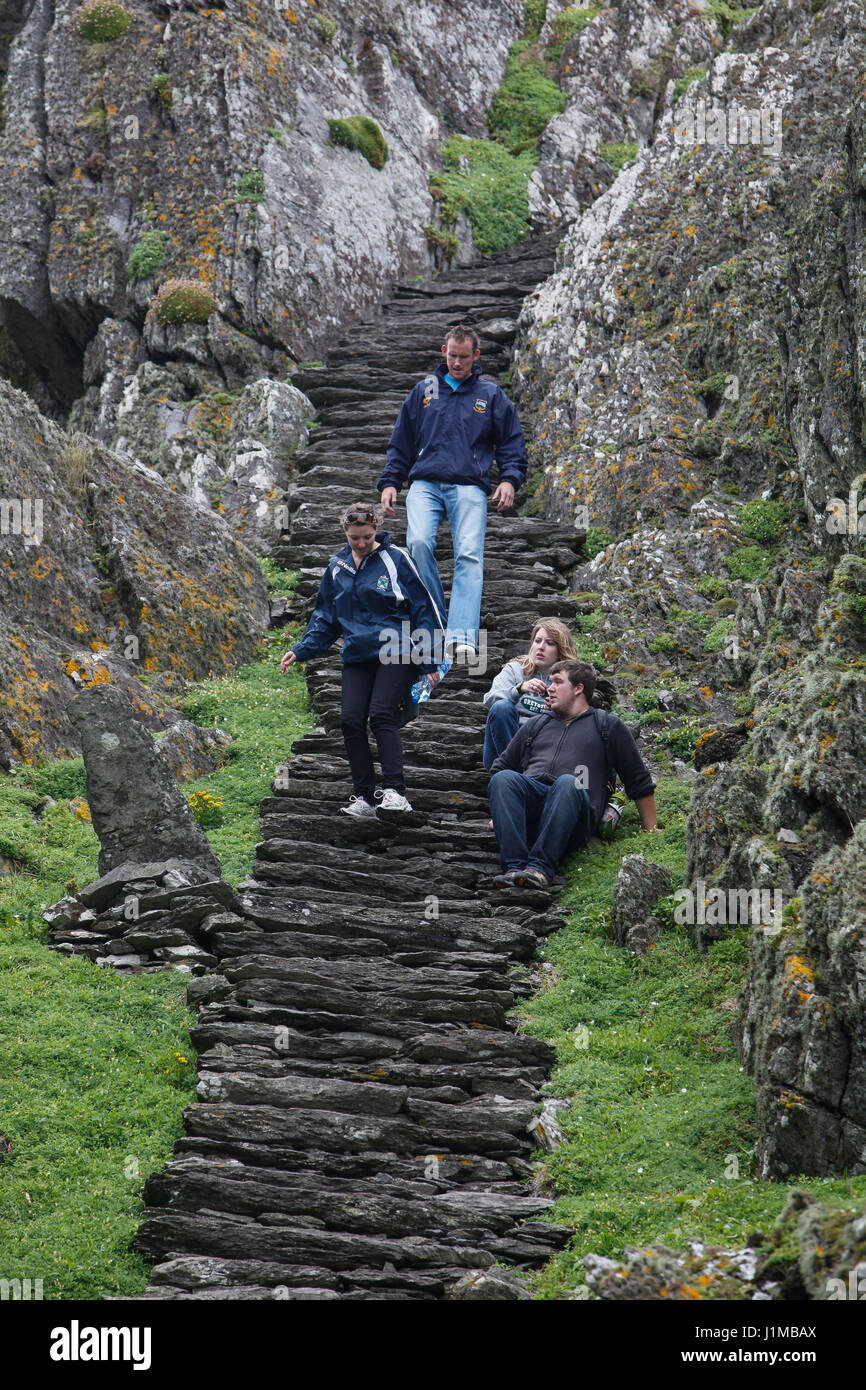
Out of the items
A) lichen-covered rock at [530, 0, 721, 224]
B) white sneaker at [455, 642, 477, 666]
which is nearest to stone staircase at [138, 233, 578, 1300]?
white sneaker at [455, 642, 477, 666]

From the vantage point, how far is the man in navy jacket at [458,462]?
47.7 feet

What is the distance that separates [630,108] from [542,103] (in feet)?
7.12

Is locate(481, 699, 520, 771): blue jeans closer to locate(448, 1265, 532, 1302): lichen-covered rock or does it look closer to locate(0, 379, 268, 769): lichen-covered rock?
locate(0, 379, 268, 769): lichen-covered rock

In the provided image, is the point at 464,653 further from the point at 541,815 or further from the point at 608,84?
the point at 608,84

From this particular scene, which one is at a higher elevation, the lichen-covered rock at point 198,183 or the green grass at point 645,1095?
the lichen-covered rock at point 198,183

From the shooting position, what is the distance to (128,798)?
11523 mm

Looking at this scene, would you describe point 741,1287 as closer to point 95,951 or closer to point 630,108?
point 95,951

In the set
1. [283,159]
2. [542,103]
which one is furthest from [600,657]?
[542,103]

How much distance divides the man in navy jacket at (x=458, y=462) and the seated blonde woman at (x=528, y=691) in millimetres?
1678

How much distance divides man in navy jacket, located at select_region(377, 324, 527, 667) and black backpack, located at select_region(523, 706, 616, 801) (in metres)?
2.34

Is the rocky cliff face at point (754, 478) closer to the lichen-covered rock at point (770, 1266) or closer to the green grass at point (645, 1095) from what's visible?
the green grass at point (645, 1095)

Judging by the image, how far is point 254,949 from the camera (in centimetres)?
1067
